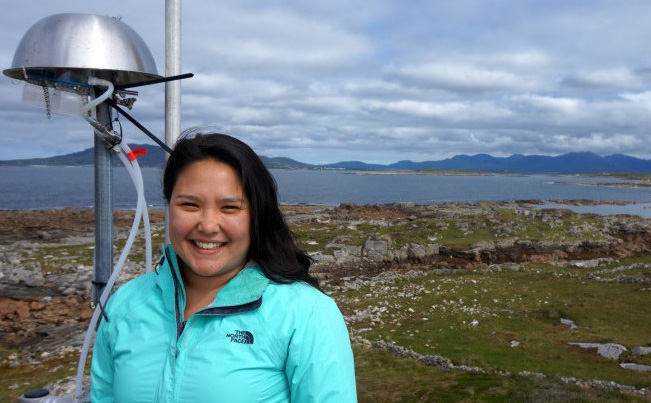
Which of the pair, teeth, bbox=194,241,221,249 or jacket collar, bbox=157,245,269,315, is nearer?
jacket collar, bbox=157,245,269,315

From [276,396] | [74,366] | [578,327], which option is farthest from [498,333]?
[276,396]

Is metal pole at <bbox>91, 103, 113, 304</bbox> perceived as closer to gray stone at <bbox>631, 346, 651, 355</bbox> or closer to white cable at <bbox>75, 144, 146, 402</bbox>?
white cable at <bbox>75, 144, 146, 402</bbox>

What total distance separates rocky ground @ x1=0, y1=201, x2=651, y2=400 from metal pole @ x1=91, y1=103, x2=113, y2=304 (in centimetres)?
Answer: 975

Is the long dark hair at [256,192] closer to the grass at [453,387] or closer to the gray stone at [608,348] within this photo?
the grass at [453,387]

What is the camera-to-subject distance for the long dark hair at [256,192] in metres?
2.54

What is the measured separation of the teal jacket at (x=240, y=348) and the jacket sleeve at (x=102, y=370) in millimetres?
176

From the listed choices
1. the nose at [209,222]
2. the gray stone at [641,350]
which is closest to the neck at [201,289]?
the nose at [209,222]

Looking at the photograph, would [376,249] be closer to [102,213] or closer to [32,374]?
[32,374]

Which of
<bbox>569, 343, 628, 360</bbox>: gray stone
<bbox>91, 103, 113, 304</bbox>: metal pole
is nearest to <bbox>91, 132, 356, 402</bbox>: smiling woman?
<bbox>91, 103, 113, 304</bbox>: metal pole

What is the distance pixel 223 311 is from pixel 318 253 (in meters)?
26.2

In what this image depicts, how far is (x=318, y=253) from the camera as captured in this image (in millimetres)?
28547

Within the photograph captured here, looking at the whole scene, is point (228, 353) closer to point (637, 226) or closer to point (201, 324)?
point (201, 324)

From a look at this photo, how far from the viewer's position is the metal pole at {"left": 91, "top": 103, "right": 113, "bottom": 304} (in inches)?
172

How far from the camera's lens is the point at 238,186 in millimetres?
2533
